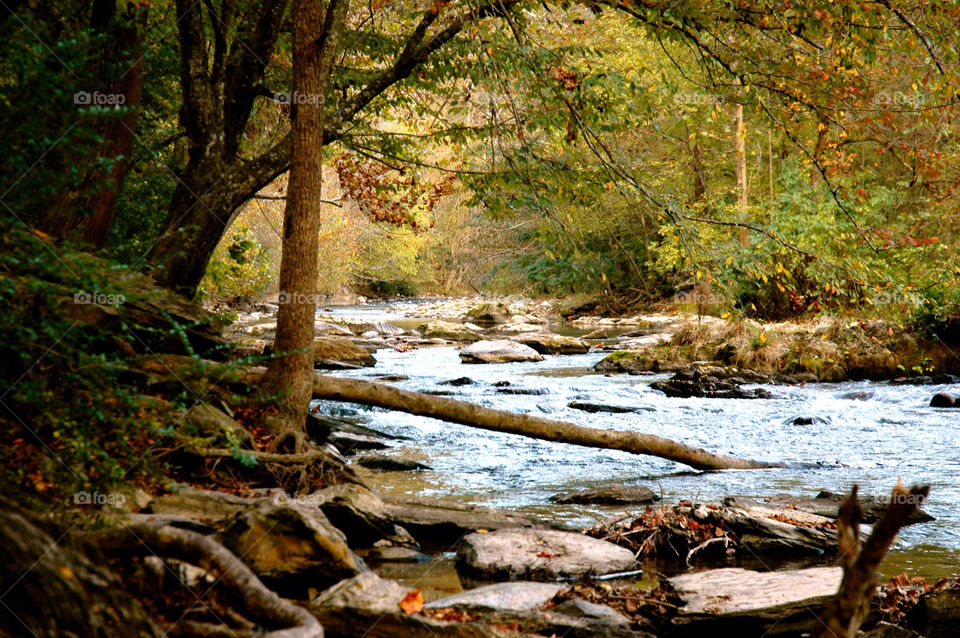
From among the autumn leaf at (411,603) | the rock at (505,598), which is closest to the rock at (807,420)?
the rock at (505,598)

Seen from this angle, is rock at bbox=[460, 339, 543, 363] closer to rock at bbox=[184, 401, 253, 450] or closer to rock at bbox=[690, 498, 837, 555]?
rock at bbox=[184, 401, 253, 450]

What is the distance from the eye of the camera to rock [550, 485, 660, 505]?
766 cm

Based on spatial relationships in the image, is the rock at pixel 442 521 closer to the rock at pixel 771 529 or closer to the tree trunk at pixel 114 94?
the rock at pixel 771 529

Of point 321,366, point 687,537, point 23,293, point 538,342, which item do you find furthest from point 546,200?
point 538,342

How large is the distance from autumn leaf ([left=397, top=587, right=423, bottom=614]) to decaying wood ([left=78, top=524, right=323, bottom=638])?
26.4 inches

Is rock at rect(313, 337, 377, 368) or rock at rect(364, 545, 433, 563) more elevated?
rock at rect(313, 337, 377, 368)

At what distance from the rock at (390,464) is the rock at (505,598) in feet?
14.5

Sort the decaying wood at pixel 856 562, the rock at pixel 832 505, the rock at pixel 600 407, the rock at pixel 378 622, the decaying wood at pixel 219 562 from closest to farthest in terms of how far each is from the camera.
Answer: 1. the decaying wood at pixel 856 562
2. the decaying wood at pixel 219 562
3. the rock at pixel 378 622
4. the rock at pixel 832 505
5. the rock at pixel 600 407

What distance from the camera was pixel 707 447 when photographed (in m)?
10.6

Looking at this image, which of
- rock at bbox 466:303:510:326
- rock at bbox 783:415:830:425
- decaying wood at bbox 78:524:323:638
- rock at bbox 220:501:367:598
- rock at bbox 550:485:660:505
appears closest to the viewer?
decaying wood at bbox 78:524:323:638

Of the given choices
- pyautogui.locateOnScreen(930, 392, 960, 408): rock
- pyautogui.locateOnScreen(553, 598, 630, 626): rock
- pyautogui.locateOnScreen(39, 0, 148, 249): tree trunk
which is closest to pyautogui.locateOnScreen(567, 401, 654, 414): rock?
pyautogui.locateOnScreen(930, 392, 960, 408): rock

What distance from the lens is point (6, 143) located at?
3.42 metres

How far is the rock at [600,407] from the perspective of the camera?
43.2 ft

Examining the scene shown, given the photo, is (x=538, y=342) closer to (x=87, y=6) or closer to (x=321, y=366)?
(x=321, y=366)
